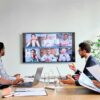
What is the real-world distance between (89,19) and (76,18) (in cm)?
30

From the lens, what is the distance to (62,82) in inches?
110

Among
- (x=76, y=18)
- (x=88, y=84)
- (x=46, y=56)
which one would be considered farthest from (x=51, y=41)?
(x=88, y=84)

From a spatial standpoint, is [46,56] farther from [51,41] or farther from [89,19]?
[89,19]

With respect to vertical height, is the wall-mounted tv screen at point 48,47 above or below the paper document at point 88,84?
above

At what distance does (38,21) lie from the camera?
5.46 m

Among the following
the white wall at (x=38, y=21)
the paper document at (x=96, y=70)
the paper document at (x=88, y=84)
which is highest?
the white wall at (x=38, y=21)

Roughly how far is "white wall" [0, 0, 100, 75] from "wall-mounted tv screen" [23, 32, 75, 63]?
109 mm

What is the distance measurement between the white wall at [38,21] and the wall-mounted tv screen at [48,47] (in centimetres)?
11

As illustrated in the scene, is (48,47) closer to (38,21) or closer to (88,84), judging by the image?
(38,21)

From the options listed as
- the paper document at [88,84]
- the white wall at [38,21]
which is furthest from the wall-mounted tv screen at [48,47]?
the paper document at [88,84]

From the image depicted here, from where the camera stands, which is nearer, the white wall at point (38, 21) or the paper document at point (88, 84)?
the paper document at point (88, 84)

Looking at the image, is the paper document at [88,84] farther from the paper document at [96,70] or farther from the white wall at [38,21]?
the white wall at [38,21]

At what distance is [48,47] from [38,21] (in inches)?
24.8

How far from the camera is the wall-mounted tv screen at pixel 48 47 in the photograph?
541cm
